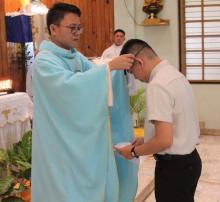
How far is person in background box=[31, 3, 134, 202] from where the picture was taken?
1.84 m

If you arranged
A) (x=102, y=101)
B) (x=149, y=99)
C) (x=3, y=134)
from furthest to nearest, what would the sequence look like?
(x=3, y=134) → (x=102, y=101) → (x=149, y=99)

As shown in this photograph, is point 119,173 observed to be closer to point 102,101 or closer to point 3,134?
point 102,101

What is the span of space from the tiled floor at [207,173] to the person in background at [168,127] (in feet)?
4.76

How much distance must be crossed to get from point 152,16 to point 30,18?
2018 millimetres

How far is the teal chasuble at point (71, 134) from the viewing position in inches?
72.6

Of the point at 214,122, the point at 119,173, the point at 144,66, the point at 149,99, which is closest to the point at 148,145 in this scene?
the point at 149,99

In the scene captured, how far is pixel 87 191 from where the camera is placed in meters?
1.94

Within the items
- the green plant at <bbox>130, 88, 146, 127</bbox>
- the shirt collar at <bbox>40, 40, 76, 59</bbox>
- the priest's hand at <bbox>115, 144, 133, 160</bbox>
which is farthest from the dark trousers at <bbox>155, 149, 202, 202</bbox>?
the green plant at <bbox>130, 88, 146, 127</bbox>

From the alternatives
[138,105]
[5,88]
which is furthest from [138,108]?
[5,88]

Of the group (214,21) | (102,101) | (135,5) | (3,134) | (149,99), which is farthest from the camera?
(135,5)

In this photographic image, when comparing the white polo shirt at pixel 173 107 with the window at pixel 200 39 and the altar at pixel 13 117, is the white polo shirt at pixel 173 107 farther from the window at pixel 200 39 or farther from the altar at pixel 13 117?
the window at pixel 200 39

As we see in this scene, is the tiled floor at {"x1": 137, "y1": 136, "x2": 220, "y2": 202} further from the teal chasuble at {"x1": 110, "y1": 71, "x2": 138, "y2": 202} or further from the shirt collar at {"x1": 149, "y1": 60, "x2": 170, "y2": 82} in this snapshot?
the shirt collar at {"x1": 149, "y1": 60, "x2": 170, "y2": 82}

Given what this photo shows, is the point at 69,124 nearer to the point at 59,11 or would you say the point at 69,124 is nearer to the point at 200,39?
the point at 59,11

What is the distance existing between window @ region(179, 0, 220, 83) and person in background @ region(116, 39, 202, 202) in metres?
3.97
